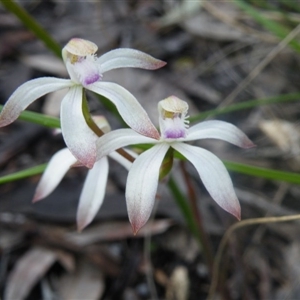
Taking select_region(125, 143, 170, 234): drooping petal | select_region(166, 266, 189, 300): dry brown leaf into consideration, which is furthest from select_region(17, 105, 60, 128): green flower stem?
select_region(166, 266, 189, 300): dry brown leaf

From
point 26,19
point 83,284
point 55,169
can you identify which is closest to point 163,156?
point 55,169

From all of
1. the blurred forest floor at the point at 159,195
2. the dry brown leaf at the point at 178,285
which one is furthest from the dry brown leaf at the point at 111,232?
the dry brown leaf at the point at 178,285

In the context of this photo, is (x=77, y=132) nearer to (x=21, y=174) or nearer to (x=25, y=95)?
(x=25, y=95)

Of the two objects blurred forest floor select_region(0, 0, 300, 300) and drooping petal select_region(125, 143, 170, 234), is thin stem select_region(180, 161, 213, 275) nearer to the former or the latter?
blurred forest floor select_region(0, 0, 300, 300)

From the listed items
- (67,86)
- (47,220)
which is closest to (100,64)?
(67,86)

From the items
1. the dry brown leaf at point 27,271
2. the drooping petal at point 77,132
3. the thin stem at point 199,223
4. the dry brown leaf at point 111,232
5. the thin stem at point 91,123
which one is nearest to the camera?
the drooping petal at point 77,132

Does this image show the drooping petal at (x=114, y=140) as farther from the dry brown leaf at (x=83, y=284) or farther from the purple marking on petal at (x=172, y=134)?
the dry brown leaf at (x=83, y=284)

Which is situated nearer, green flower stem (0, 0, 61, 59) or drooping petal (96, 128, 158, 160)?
drooping petal (96, 128, 158, 160)
